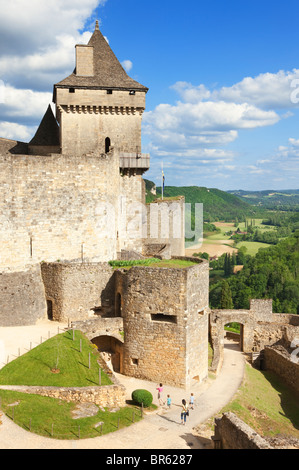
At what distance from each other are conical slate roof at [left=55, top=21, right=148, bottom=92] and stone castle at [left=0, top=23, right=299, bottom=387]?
8 centimetres

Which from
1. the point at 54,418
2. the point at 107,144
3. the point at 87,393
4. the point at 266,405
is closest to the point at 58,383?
the point at 87,393

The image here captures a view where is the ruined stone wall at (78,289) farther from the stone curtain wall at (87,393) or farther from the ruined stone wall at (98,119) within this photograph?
the ruined stone wall at (98,119)

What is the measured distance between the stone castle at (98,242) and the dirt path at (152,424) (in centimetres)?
90

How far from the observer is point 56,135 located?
1362 inches

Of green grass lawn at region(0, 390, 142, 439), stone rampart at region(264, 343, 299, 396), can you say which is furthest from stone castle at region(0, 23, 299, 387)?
green grass lawn at region(0, 390, 142, 439)

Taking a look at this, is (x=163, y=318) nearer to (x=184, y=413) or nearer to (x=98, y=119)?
(x=184, y=413)

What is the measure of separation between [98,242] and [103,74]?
12263 millimetres

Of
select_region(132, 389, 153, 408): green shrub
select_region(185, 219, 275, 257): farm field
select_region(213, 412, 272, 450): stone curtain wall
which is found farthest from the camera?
select_region(185, 219, 275, 257): farm field

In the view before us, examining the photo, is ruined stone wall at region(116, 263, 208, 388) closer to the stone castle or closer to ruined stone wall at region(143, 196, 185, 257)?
the stone castle

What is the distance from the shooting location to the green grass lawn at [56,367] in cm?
1933

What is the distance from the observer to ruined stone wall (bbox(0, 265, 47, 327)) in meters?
25.2

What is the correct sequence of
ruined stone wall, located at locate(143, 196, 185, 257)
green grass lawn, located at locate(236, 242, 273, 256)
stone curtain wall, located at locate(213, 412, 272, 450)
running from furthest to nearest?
green grass lawn, located at locate(236, 242, 273, 256) → ruined stone wall, located at locate(143, 196, 185, 257) → stone curtain wall, located at locate(213, 412, 272, 450)
